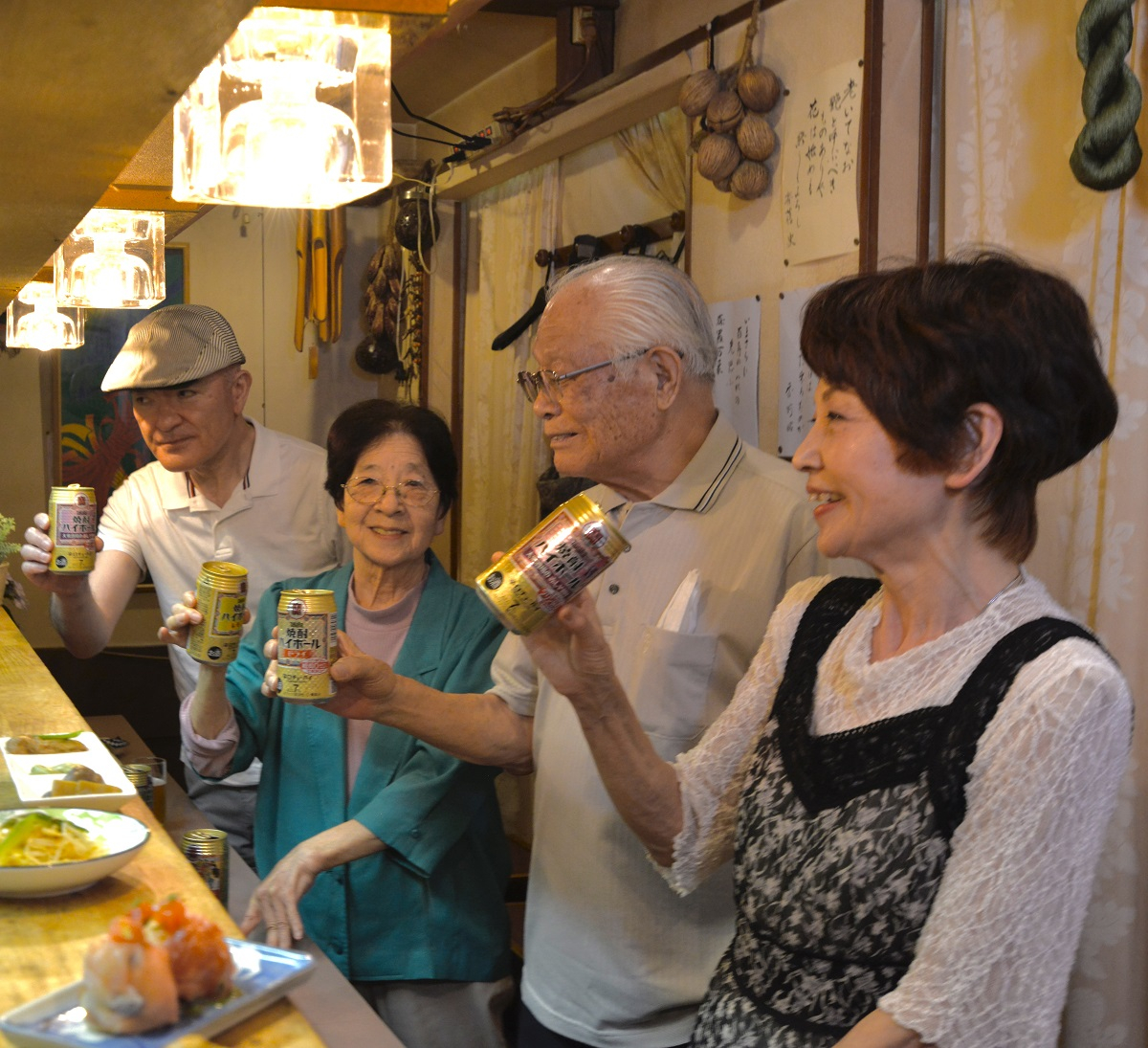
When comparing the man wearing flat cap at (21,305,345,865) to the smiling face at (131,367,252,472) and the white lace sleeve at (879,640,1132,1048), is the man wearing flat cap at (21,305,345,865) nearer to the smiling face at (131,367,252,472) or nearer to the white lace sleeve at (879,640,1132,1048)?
the smiling face at (131,367,252,472)

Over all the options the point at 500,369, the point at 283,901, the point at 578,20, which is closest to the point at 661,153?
the point at 578,20

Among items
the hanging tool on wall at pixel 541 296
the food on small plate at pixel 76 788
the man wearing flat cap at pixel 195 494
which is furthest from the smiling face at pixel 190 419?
the food on small plate at pixel 76 788

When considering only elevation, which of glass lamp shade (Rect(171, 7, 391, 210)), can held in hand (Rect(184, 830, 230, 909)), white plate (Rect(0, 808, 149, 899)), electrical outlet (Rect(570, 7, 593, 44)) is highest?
electrical outlet (Rect(570, 7, 593, 44))

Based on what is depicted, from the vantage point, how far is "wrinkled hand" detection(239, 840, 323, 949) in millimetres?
1804

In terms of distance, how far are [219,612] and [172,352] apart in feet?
4.46

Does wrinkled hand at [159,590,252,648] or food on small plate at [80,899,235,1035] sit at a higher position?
wrinkled hand at [159,590,252,648]

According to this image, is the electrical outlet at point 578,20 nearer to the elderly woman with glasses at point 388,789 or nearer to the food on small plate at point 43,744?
the elderly woman with glasses at point 388,789

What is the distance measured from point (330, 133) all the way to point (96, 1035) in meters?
0.93

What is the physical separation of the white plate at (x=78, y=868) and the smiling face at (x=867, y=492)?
77 centimetres

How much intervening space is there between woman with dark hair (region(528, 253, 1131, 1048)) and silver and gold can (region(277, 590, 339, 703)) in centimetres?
28

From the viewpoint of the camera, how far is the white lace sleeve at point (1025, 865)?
42.9 inches

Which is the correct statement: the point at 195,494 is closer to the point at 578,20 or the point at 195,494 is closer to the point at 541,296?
the point at 541,296

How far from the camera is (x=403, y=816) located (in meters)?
1.94

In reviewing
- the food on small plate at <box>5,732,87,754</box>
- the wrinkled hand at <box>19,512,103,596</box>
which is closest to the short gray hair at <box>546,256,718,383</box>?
the food on small plate at <box>5,732,87,754</box>
